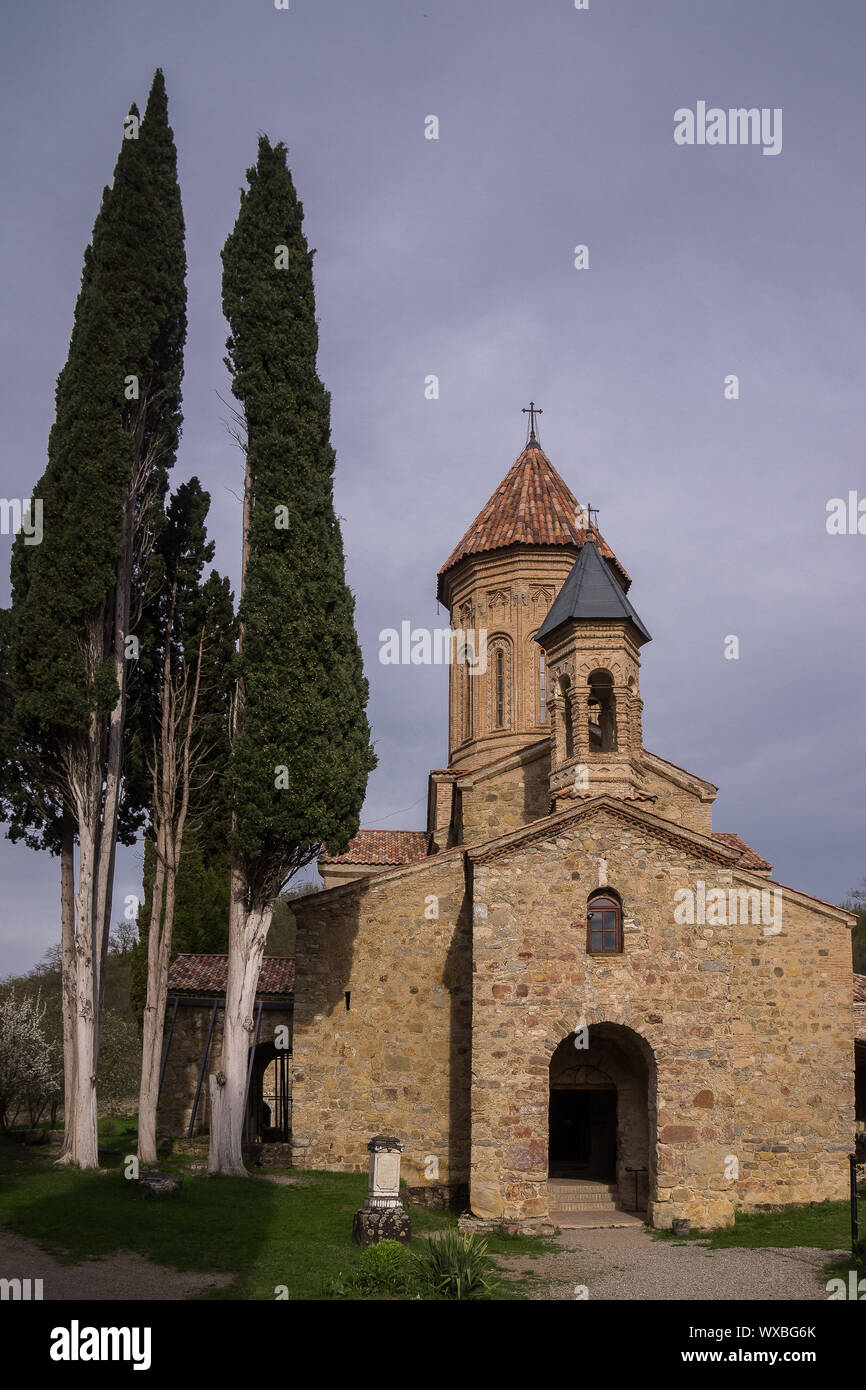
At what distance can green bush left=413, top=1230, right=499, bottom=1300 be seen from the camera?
995cm

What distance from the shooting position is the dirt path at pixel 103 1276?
931 centimetres

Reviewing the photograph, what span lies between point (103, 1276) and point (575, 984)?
6.77m

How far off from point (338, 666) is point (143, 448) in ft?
14.9

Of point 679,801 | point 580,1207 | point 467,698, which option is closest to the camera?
point 580,1207

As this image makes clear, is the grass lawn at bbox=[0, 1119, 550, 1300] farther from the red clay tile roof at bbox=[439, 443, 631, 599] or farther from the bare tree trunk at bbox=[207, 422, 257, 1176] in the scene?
the red clay tile roof at bbox=[439, 443, 631, 599]

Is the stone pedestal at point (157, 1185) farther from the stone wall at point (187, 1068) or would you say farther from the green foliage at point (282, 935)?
the green foliage at point (282, 935)

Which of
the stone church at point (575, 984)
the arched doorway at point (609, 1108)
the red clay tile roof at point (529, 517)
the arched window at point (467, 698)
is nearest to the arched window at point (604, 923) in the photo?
the stone church at point (575, 984)

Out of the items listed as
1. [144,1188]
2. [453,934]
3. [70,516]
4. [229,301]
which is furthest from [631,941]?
[229,301]

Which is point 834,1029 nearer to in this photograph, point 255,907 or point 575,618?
point 575,618

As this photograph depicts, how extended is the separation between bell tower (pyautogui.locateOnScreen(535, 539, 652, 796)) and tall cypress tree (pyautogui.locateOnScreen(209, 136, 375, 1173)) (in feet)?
10.7

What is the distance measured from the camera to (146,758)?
56.4ft

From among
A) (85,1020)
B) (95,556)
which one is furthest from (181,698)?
(85,1020)

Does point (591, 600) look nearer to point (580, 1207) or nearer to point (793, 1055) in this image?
point (793, 1055)

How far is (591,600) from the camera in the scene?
1777cm
